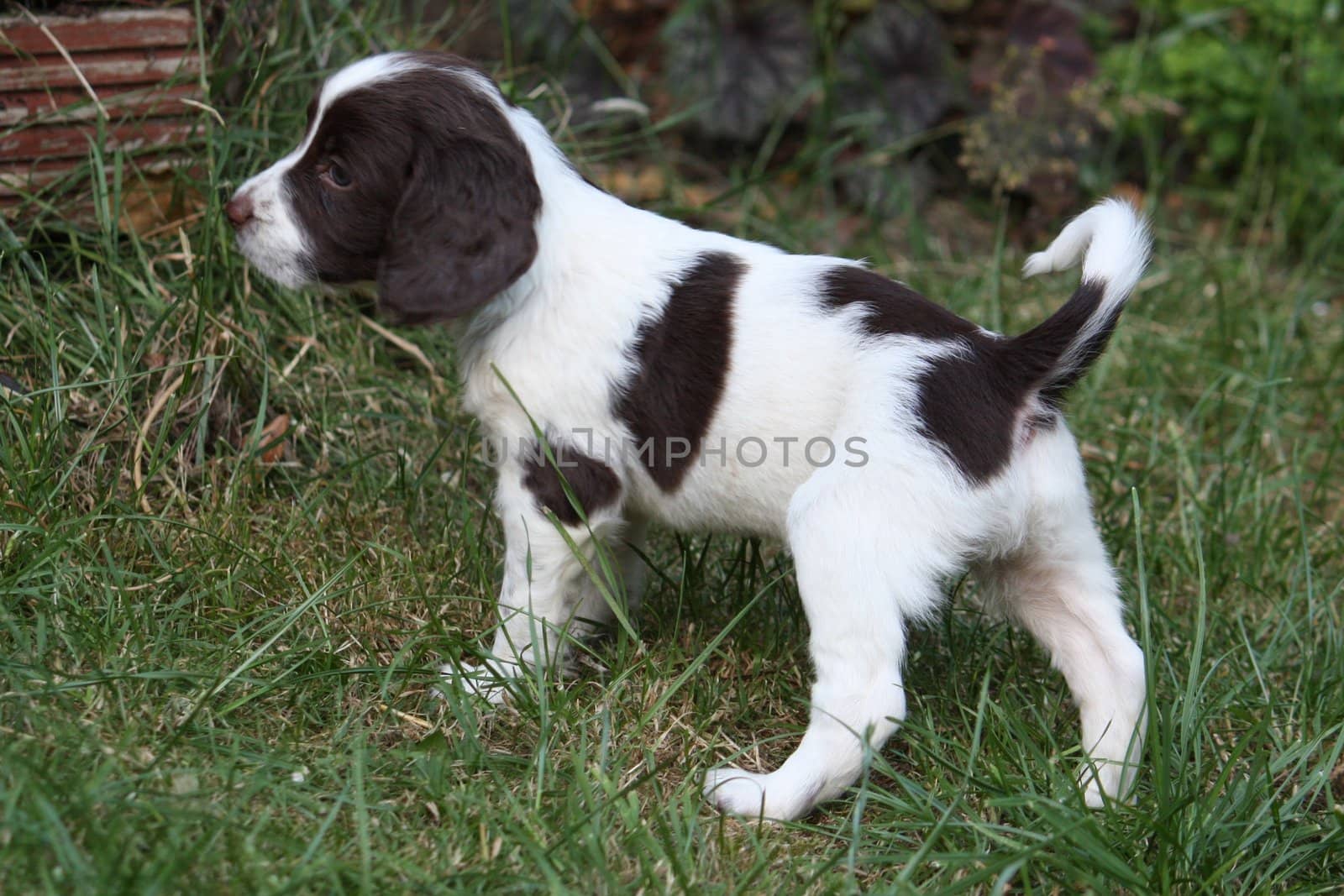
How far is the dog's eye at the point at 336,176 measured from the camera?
2928 millimetres

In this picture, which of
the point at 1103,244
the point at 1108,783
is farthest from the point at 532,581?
the point at 1103,244

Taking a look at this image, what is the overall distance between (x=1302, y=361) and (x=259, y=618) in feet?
13.1

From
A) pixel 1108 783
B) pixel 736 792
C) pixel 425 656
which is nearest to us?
pixel 736 792

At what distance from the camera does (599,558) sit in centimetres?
301

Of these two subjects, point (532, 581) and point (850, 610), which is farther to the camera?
point (532, 581)

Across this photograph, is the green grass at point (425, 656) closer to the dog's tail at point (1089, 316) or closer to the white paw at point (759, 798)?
the white paw at point (759, 798)

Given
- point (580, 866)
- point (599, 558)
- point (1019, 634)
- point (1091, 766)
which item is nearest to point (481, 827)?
point (580, 866)

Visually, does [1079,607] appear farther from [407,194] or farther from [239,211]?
[239,211]

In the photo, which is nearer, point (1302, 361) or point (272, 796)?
point (272, 796)

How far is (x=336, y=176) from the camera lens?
2947 millimetres

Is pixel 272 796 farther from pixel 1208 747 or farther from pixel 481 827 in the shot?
pixel 1208 747

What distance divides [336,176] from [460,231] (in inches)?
14.1

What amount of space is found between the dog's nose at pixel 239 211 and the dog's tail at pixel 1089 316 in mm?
1695

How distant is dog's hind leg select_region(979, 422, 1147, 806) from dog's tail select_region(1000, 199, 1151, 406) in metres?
0.13
